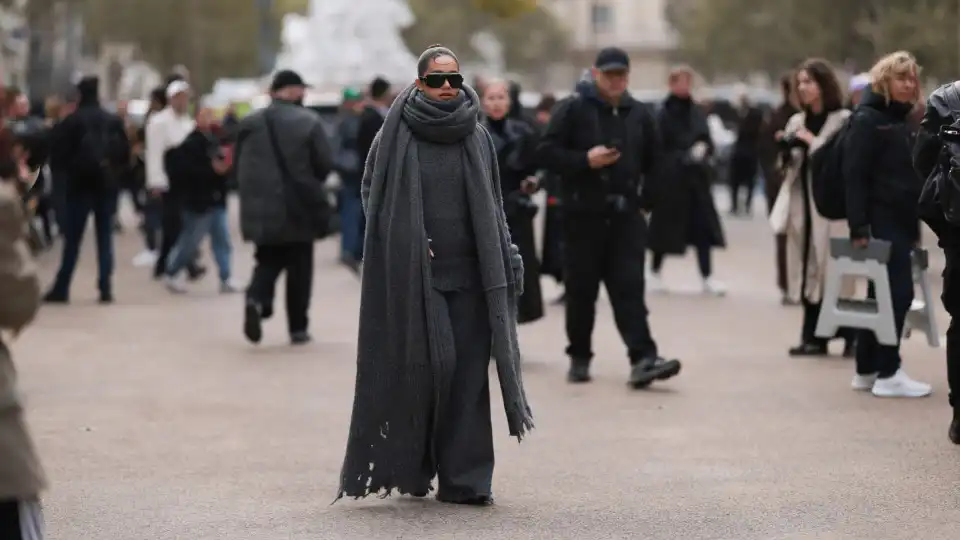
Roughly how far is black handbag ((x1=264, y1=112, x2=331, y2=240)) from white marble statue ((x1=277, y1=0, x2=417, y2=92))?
95.8 ft

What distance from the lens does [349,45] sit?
45375 millimetres

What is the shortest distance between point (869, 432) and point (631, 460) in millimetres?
1406

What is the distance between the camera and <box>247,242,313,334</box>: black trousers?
15.5 metres

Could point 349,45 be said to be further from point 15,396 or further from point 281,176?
point 15,396

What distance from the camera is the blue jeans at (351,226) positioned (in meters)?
23.8

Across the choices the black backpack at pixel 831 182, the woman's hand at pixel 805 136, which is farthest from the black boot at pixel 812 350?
the black backpack at pixel 831 182

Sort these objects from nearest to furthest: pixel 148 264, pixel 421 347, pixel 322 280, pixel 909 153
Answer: pixel 421 347 < pixel 909 153 < pixel 322 280 < pixel 148 264

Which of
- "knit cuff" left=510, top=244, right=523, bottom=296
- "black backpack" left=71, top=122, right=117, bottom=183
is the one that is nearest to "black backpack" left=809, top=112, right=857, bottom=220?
"knit cuff" left=510, top=244, right=523, bottom=296

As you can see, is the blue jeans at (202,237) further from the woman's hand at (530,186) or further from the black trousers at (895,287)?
the black trousers at (895,287)

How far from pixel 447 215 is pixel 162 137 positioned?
12395 millimetres

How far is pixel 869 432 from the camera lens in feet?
35.8

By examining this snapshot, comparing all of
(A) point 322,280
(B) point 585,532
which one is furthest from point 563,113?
(A) point 322,280

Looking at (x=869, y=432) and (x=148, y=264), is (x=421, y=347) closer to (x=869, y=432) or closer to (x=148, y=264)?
(x=869, y=432)

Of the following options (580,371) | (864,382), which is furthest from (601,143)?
(864,382)
